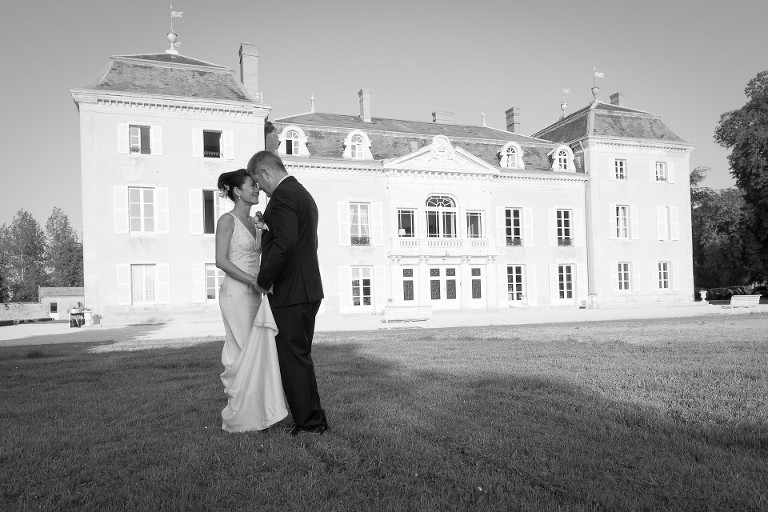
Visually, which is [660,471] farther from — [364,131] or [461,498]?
[364,131]

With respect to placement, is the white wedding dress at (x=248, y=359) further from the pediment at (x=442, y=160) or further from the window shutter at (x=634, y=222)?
the window shutter at (x=634, y=222)

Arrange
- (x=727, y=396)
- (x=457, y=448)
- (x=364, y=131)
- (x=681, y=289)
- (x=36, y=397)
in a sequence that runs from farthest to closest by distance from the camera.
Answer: (x=681, y=289)
(x=364, y=131)
(x=36, y=397)
(x=727, y=396)
(x=457, y=448)

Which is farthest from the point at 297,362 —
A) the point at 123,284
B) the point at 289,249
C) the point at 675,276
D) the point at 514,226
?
the point at 675,276

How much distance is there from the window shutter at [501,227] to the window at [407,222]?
4.61m

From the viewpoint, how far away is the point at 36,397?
590cm

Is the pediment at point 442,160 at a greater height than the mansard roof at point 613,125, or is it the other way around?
the mansard roof at point 613,125

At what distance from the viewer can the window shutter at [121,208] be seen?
81.1 ft

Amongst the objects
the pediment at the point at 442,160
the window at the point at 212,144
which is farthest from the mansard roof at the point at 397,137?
the window at the point at 212,144

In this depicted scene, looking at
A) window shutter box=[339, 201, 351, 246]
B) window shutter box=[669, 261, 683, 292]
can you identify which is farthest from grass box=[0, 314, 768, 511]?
window shutter box=[669, 261, 683, 292]

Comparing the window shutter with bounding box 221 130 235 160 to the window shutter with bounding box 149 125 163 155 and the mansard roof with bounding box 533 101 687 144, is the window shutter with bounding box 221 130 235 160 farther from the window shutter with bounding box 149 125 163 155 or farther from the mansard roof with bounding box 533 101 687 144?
the mansard roof with bounding box 533 101 687 144

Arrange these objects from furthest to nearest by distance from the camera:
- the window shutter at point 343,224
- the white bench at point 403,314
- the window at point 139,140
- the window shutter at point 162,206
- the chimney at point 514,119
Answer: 1. the chimney at point 514,119
2. the window shutter at point 343,224
3. the window shutter at point 162,206
4. the window at point 139,140
5. the white bench at point 403,314

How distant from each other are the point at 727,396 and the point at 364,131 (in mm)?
26408

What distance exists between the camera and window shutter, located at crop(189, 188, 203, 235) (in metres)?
25.8

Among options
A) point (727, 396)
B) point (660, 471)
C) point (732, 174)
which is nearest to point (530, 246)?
point (732, 174)
